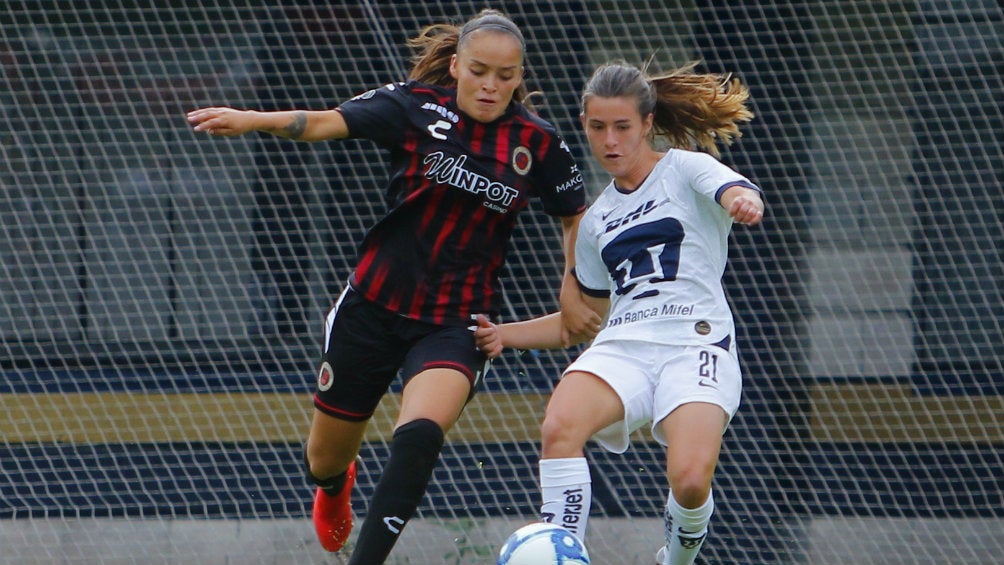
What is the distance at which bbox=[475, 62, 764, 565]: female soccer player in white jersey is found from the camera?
3.66m

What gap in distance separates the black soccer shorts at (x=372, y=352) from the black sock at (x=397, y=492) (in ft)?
0.95

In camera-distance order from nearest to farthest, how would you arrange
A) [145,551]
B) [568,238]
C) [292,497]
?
1. [568,238]
2. [145,551]
3. [292,497]

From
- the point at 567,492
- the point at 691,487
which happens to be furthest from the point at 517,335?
the point at 691,487

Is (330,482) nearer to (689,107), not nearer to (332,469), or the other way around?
(332,469)

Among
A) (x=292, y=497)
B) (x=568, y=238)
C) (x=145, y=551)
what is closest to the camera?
(x=568, y=238)

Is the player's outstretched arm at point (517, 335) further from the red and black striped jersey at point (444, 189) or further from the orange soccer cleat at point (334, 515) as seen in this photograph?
the orange soccer cleat at point (334, 515)

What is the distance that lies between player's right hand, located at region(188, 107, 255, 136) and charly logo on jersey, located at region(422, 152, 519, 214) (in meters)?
0.58

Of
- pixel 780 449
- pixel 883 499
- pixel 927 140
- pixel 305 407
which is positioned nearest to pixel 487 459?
pixel 305 407

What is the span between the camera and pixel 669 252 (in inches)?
153

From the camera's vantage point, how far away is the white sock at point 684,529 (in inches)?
150

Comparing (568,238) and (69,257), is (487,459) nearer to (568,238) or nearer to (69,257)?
(69,257)

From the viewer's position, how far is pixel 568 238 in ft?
13.9

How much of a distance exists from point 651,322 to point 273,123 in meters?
1.24

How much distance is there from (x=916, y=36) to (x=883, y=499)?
8.45 feet
